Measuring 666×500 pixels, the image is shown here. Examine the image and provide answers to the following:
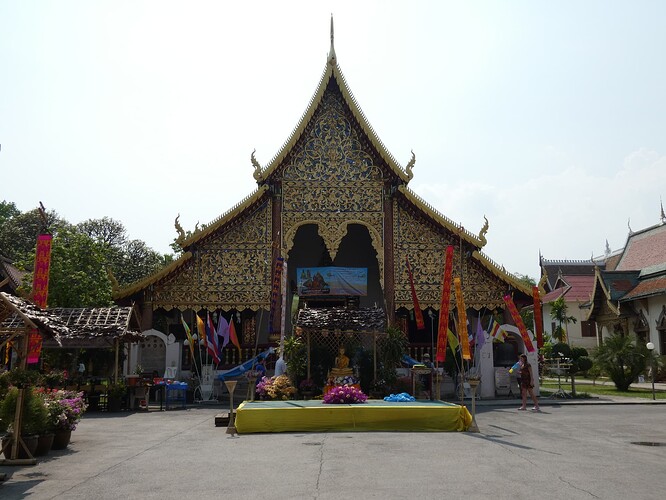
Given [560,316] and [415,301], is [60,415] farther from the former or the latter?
[560,316]

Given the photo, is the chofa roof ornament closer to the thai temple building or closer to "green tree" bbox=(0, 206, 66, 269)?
the thai temple building

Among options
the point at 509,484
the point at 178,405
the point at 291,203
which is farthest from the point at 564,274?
the point at 509,484

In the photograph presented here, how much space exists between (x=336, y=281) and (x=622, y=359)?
36.4 feet

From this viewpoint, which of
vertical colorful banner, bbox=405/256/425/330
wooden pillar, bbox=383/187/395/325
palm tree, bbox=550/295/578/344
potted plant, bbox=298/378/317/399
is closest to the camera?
potted plant, bbox=298/378/317/399

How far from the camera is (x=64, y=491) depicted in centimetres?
688

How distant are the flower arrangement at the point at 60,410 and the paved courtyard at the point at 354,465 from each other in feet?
1.35

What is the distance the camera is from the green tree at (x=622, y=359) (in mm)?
23625

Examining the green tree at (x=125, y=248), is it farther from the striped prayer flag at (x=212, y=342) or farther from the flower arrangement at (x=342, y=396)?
the flower arrangement at (x=342, y=396)

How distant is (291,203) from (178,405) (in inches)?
295

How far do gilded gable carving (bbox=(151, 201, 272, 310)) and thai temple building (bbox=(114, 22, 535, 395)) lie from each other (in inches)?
1.3

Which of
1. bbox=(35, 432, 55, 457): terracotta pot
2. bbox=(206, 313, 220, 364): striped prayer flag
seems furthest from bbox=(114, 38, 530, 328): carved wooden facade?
bbox=(35, 432, 55, 457): terracotta pot

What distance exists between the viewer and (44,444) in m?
A: 9.45

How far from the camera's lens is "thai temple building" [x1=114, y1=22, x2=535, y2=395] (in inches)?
826

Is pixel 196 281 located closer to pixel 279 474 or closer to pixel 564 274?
pixel 279 474
